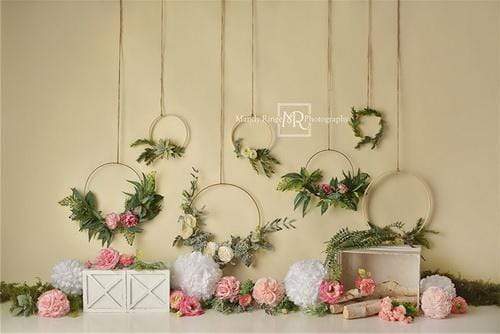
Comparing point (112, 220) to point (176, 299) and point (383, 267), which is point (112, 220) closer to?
point (176, 299)

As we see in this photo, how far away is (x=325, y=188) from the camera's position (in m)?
2.21

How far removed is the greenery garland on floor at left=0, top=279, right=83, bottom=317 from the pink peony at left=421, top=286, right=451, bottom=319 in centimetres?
137

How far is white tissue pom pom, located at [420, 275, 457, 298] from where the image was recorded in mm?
2078

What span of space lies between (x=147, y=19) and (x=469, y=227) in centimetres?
168

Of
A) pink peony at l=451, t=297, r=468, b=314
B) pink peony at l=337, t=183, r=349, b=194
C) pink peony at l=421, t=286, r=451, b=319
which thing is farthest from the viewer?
pink peony at l=337, t=183, r=349, b=194

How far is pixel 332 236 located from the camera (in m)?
2.23

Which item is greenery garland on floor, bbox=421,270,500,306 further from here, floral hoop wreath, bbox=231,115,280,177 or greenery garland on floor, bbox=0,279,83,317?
greenery garland on floor, bbox=0,279,83,317

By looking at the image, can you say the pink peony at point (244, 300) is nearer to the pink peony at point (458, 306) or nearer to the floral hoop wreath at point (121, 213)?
the floral hoop wreath at point (121, 213)

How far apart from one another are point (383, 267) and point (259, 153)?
71cm

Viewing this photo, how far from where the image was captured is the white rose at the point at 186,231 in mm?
2199

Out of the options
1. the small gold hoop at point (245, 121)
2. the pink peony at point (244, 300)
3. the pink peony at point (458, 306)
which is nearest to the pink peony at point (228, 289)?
the pink peony at point (244, 300)

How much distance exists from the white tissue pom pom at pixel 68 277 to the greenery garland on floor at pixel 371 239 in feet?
3.31

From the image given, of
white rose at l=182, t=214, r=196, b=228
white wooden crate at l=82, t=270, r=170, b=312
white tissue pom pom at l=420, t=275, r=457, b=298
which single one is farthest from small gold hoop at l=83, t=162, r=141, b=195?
white tissue pom pom at l=420, t=275, r=457, b=298

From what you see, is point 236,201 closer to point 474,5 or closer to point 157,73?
point 157,73
